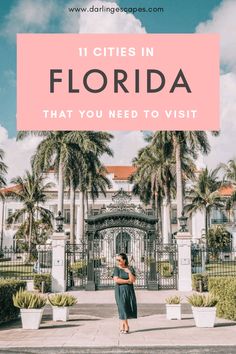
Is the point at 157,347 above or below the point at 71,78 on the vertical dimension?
below

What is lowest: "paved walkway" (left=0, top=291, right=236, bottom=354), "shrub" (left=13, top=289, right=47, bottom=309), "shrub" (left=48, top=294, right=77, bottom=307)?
"paved walkway" (left=0, top=291, right=236, bottom=354)

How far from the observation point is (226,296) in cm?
1303

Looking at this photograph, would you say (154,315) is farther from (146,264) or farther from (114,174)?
(114,174)

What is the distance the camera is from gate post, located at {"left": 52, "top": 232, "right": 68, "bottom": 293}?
2245 centimetres

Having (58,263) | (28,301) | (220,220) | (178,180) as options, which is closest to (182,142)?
(178,180)

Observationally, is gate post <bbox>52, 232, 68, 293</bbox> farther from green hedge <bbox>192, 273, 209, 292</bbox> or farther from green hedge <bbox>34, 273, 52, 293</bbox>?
A: green hedge <bbox>192, 273, 209, 292</bbox>

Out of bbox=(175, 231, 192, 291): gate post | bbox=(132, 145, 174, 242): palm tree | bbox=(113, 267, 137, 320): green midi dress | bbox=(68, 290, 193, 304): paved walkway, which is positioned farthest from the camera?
bbox=(132, 145, 174, 242): palm tree

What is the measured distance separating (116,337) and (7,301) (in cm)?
424

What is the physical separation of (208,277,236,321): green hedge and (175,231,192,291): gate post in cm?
879

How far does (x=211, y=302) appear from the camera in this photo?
11500 millimetres

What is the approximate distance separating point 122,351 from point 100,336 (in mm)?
1578

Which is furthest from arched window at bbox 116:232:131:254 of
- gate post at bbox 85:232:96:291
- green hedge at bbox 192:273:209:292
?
green hedge at bbox 192:273:209:292

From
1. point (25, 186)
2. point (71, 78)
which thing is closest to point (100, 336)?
point (71, 78)

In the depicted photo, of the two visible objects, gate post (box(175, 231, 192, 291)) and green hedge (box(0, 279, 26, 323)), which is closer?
green hedge (box(0, 279, 26, 323))
